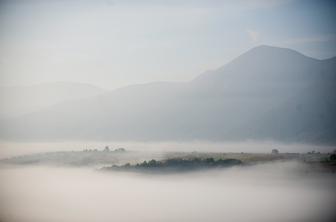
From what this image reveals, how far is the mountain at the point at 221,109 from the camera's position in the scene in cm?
432

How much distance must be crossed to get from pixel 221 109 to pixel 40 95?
1.91m

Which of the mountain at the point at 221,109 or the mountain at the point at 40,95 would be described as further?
the mountain at the point at 40,95

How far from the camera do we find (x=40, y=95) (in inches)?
188

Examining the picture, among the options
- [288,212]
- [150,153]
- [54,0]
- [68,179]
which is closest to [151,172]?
[150,153]

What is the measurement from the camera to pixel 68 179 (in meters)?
4.68

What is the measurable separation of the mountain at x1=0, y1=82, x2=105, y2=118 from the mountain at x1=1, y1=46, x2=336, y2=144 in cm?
7

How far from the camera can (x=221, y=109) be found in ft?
14.8

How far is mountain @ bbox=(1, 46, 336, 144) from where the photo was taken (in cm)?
432

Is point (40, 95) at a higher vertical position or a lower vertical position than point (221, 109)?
higher

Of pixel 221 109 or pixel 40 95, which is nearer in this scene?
pixel 221 109

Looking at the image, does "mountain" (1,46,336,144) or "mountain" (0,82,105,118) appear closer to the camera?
"mountain" (1,46,336,144)

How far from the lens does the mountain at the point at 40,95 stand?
471 cm

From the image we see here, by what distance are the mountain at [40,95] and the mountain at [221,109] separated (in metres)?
0.07

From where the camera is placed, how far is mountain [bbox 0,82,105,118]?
15.5 ft
